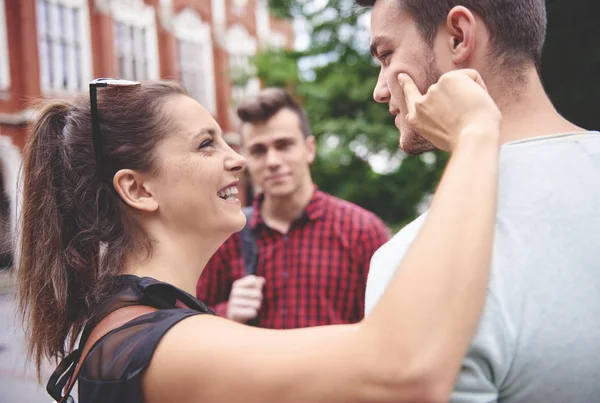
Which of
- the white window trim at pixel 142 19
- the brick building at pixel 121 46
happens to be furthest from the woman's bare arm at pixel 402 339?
the white window trim at pixel 142 19

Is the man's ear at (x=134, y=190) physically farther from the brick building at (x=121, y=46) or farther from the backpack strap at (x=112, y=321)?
the brick building at (x=121, y=46)

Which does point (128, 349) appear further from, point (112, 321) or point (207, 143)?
point (207, 143)

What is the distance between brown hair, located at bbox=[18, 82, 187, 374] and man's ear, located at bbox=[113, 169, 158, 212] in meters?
0.03

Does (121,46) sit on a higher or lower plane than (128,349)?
higher

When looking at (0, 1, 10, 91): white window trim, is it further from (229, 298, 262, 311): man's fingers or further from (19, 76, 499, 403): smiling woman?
(19, 76, 499, 403): smiling woman

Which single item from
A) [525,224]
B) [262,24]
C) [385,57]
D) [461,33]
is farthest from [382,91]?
[262,24]

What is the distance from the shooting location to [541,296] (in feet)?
3.17

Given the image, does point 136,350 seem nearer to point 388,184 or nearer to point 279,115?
point 279,115

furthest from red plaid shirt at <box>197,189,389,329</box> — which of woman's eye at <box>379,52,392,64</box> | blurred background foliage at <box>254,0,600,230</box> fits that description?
blurred background foliage at <box>254,0,600,230</box>

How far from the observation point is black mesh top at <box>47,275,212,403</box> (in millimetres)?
1068

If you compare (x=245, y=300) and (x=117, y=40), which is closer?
(x=245, y=300)

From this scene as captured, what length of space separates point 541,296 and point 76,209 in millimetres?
1210

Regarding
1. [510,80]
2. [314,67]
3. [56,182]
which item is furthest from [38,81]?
[510,80]

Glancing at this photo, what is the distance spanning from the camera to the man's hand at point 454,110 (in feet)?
3.25
